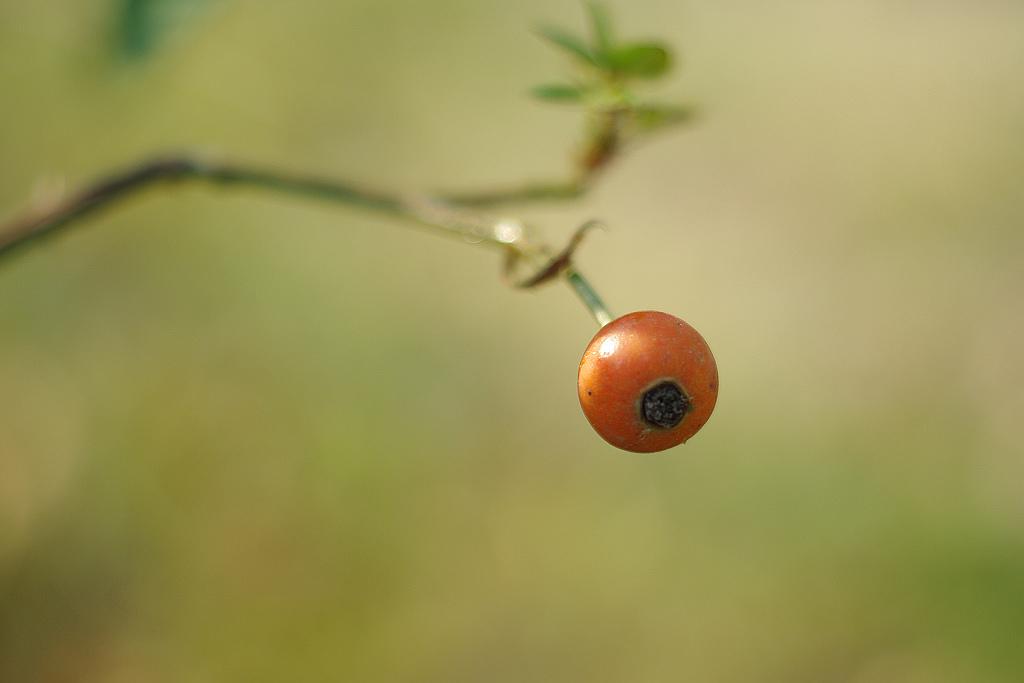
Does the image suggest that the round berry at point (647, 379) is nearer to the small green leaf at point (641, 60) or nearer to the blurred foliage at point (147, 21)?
the small green leaf at point (641, 60)

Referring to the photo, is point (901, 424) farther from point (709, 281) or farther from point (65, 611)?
point (65, 611)

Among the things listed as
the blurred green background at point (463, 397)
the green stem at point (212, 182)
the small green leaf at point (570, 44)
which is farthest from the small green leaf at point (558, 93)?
the blurred green background at point (463, 397)

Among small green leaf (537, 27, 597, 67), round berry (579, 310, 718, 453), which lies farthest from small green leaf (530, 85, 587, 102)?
round berry (579, 310, 718, 453)

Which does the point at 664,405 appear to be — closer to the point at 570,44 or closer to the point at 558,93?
the point at 558,93

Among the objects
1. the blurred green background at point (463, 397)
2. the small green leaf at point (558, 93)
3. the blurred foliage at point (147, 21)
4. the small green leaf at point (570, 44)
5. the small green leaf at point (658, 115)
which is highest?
the blurred green background at point (463, 397)

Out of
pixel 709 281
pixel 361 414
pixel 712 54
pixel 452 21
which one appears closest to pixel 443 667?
pixel 361 414

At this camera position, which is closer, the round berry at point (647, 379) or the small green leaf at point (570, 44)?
the round berry at point (647, 379)

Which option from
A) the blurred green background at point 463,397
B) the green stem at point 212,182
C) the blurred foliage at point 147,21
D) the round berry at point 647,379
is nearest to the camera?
the round berry at point 647,379

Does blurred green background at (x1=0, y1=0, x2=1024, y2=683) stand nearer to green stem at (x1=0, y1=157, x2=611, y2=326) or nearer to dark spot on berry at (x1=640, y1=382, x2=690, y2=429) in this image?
green stem at (x1=0, y1=157, x2=611, y2=326)
